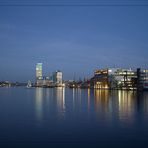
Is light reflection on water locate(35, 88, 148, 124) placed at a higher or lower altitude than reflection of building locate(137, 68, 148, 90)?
lower

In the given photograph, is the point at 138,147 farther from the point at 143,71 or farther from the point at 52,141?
the point at 143,71

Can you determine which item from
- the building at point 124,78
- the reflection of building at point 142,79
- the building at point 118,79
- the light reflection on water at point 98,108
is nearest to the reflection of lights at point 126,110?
the light reflection on water at point 98,108

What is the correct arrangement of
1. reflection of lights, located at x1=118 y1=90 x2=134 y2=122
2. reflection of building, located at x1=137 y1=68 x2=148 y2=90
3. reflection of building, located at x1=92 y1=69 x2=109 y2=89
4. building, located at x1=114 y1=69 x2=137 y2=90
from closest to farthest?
1. reflection of lights, located at x1=118 y1=90 x2=134 y2=122
2. reflection of building, located at x1=137 y1=68 x2=148 y2=90
3. building, located at x1=114 y1=69 x2=137 y2=90
4. reflection of building, located at x1=92 y1=69 x2=109 y2=89

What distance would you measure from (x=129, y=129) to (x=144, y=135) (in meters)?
1.99

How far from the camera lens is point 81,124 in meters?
20.9

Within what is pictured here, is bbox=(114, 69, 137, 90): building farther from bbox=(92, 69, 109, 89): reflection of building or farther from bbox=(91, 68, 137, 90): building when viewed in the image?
bbox=(92, 69, 109, 89): reflection of building

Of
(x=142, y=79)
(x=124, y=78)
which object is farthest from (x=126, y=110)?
(x=124, y=78)

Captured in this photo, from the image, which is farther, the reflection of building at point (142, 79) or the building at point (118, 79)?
the building at point (118, 79)

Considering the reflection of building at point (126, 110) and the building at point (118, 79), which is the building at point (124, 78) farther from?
the reflection of building at point (126, 110)

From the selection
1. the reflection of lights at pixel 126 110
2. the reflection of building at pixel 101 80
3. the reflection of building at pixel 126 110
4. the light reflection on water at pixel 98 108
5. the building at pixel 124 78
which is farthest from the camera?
the reflection of building at pixel 101 80

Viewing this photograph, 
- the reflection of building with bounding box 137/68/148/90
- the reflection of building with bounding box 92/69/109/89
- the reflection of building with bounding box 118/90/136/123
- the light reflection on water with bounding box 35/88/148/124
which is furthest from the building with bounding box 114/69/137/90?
the reflection of building with bounding box 118/90/136/123

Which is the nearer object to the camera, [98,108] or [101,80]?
[98,108]

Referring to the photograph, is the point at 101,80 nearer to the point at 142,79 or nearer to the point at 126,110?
the point at 142,79

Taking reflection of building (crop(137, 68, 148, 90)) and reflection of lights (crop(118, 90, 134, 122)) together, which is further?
reflection of building (crop(137, 68, 148, 90))
